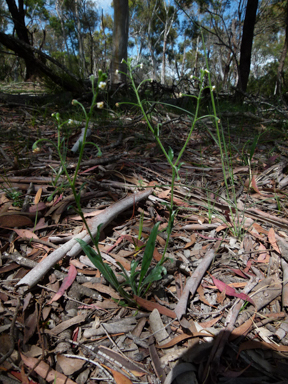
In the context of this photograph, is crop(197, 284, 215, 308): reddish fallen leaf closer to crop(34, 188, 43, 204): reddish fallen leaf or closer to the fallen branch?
the fallen branch

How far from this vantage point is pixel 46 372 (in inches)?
29.4

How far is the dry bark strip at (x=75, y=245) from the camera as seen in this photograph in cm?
98

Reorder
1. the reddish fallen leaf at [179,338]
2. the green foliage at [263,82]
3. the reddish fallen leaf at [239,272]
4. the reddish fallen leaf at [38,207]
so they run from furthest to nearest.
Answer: the green foliage at [263,82] < the reddish fallen leaf at [38,207] < the reddish fallen leaf at [239,272] < the reddish fallen leaf at [179,338]

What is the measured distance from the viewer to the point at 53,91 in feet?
12.3

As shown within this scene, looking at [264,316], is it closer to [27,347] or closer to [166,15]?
[27,347]

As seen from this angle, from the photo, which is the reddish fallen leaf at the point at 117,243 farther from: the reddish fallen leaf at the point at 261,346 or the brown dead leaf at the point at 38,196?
the reddish fallen leaf at the point at 261,346

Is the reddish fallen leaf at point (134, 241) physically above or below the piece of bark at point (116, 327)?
above

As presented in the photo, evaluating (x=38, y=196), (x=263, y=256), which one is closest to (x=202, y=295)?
(x=263, y=256)

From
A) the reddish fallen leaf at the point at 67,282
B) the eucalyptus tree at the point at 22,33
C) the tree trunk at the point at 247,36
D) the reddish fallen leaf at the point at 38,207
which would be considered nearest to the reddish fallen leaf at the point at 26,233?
the reddish fallen leaf at the point at 38,207

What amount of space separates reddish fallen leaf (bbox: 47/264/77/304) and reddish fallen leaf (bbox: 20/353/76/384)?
209 millimetres

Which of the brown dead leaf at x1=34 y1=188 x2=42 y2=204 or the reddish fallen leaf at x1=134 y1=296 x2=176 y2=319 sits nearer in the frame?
the reddish fallen leaf at x1=134 y1=296 x2=176 y2=319

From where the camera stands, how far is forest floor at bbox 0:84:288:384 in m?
0.78

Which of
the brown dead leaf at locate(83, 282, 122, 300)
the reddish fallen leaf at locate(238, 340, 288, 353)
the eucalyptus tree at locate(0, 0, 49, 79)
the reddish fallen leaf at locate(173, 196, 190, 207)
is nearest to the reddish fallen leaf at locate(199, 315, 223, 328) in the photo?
the reddish fallen leaf at locate(238, 340, 288, 353)

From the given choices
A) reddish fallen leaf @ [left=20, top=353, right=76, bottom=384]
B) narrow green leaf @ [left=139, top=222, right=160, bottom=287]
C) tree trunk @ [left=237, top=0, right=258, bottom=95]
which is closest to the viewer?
reddish fallen leaf @ [left=20, top=353, right=76, bottom=384]
